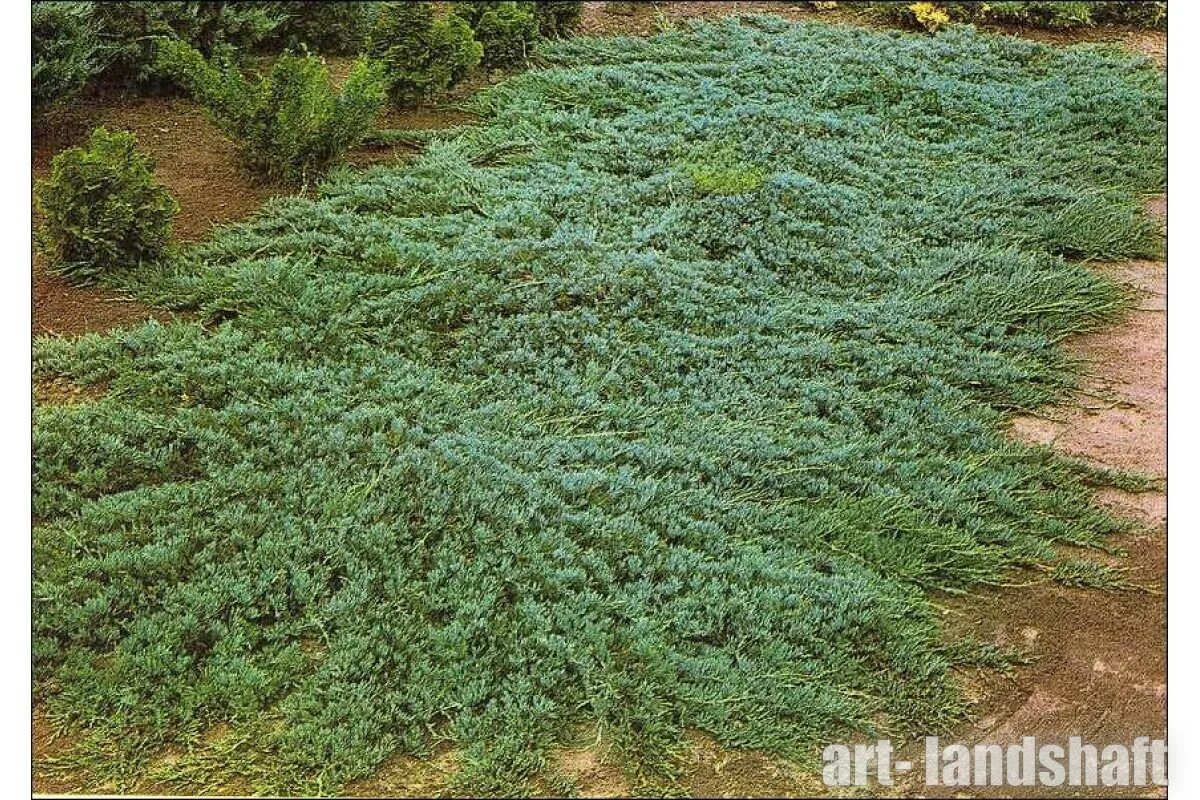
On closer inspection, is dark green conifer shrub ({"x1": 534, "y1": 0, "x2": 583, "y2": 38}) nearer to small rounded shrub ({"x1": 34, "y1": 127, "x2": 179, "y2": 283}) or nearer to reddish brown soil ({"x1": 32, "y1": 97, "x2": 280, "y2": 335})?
reddish brown soil ({"x1": 32, "y1": 97, "x2": 280, "y2": 335})

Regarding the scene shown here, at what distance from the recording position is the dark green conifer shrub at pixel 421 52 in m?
6.83

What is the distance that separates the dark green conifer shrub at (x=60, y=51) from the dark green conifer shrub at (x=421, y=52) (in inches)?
63.9

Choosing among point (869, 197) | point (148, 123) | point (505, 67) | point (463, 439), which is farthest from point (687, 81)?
point (463, 439)

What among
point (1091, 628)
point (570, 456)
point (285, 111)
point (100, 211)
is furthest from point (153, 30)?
point (1091, 628)

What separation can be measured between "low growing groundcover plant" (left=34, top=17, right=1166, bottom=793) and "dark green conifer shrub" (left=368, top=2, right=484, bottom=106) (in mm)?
747

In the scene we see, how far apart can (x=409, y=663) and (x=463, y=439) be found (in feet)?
3.33

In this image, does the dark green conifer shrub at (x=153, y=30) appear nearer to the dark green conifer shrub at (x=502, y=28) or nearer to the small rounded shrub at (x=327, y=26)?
the small rounded shrub at (x=327, y=26)

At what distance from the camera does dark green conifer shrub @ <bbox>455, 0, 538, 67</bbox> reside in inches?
291

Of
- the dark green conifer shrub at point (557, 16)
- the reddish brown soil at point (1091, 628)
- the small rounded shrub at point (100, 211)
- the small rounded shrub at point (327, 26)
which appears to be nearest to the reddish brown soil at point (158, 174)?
the small rounded shrub at point (100, 211)

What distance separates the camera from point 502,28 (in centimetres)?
739

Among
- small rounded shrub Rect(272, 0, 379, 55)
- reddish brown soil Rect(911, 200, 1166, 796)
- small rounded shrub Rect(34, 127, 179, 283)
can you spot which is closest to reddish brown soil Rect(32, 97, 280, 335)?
small rounded shrub Rect(34, 127, 179, 283)

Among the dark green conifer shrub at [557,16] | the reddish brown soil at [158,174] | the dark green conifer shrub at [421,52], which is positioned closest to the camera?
A: the reddish brown soil at [158,174]

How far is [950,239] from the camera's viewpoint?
5.75 meters

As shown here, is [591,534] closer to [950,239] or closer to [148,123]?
[950,239]
